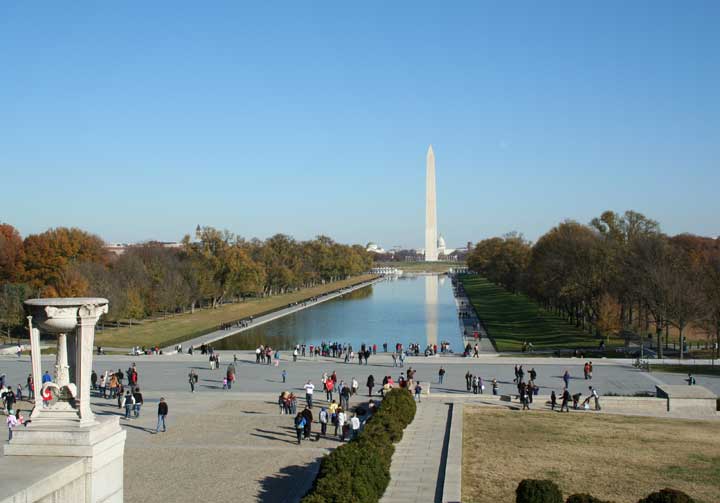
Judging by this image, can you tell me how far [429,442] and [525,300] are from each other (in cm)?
7295

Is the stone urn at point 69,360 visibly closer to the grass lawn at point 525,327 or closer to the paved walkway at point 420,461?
the paved walkway at point 420,461

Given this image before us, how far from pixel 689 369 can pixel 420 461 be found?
69.6 ft

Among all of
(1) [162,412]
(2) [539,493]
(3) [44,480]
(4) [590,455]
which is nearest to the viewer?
(3) [44,480]

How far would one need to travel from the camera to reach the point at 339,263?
136 m

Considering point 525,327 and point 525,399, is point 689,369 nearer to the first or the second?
point 525,399

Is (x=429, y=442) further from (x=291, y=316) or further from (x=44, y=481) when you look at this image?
(x=291, y=316)

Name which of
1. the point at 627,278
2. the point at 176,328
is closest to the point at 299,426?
the point at 627,278

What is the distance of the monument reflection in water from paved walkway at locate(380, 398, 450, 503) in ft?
90.9

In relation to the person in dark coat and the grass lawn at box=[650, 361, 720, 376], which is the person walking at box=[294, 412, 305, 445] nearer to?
the person in dark coat

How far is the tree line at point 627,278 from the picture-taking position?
134 feet

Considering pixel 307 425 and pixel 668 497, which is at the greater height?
pixel 668 497

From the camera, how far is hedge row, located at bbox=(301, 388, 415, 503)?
12516 mm

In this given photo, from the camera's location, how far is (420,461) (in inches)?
712

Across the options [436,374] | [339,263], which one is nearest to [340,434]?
[436,374]
